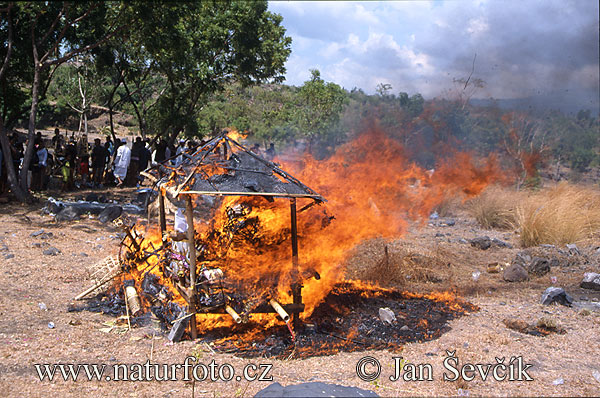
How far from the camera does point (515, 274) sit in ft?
27.1

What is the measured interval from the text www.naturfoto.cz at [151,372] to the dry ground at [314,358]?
98 mm

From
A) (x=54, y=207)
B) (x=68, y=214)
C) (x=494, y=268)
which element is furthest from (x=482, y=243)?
(x=54, y=207)

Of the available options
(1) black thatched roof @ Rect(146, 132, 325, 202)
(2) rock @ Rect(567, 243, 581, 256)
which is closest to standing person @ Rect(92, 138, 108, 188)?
(1) black thatched roof @ Rect(146, 132, 325, 202)

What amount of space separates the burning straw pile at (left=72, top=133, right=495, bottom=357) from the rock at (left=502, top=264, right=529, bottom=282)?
1867mm

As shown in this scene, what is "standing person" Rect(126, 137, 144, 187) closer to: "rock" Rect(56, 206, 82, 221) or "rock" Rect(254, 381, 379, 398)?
"rock" Rect(56, 206, 82, 221)

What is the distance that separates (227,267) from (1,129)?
27.8 feet

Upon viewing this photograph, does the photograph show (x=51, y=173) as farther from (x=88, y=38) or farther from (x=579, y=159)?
(x=579, y=159)

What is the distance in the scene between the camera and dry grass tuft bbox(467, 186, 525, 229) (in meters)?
13.0

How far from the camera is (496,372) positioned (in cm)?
455

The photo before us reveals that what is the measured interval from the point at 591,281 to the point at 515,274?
121 cm

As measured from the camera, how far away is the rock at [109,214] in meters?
10.8

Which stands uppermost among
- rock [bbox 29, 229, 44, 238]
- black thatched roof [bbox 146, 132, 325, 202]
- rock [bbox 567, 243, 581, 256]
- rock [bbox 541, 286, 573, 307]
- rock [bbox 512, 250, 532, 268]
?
black thatched roof [bbox 146, 132, 325, 202]

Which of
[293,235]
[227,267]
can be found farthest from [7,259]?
[293,235]

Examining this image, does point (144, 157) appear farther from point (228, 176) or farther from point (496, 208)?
point (496, 208)
